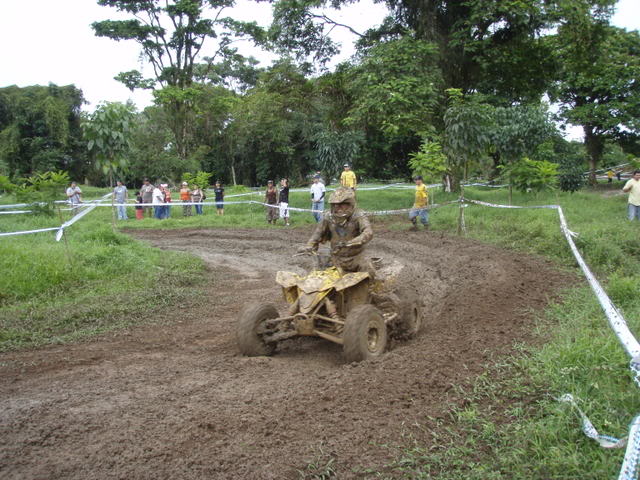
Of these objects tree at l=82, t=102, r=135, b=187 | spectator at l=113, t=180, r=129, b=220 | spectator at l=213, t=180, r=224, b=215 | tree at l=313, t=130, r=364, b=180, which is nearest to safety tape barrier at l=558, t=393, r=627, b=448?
tree at l=82, t=102, r=135, b=187

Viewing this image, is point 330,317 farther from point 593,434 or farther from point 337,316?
point 593,434

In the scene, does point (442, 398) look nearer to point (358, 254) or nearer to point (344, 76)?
point (358, 254)

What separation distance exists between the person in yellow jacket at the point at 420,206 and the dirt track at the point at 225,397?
25.2ft

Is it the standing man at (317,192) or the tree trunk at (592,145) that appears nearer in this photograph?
the standing man at (317,192)

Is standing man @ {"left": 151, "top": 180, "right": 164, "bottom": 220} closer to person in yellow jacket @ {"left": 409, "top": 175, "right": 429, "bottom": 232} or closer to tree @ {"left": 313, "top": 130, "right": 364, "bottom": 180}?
tree @ {"left": 313, "top": 130, "right": 364, "bottom": 180}

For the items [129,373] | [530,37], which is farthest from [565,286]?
[530,37]

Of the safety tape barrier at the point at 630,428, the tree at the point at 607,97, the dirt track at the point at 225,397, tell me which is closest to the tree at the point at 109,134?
the dirt track at the point at 225,397

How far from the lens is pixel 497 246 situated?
511 inches

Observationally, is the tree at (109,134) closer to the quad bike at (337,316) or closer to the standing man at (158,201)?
the standing man at (158,201)

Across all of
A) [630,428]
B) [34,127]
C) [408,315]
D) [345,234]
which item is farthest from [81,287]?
[34,127]

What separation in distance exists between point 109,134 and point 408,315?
13.4 meters

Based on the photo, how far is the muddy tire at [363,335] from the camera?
18.9 feet

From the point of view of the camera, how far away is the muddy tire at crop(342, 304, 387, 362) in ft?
18.9

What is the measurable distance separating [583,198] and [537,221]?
7.83 m
